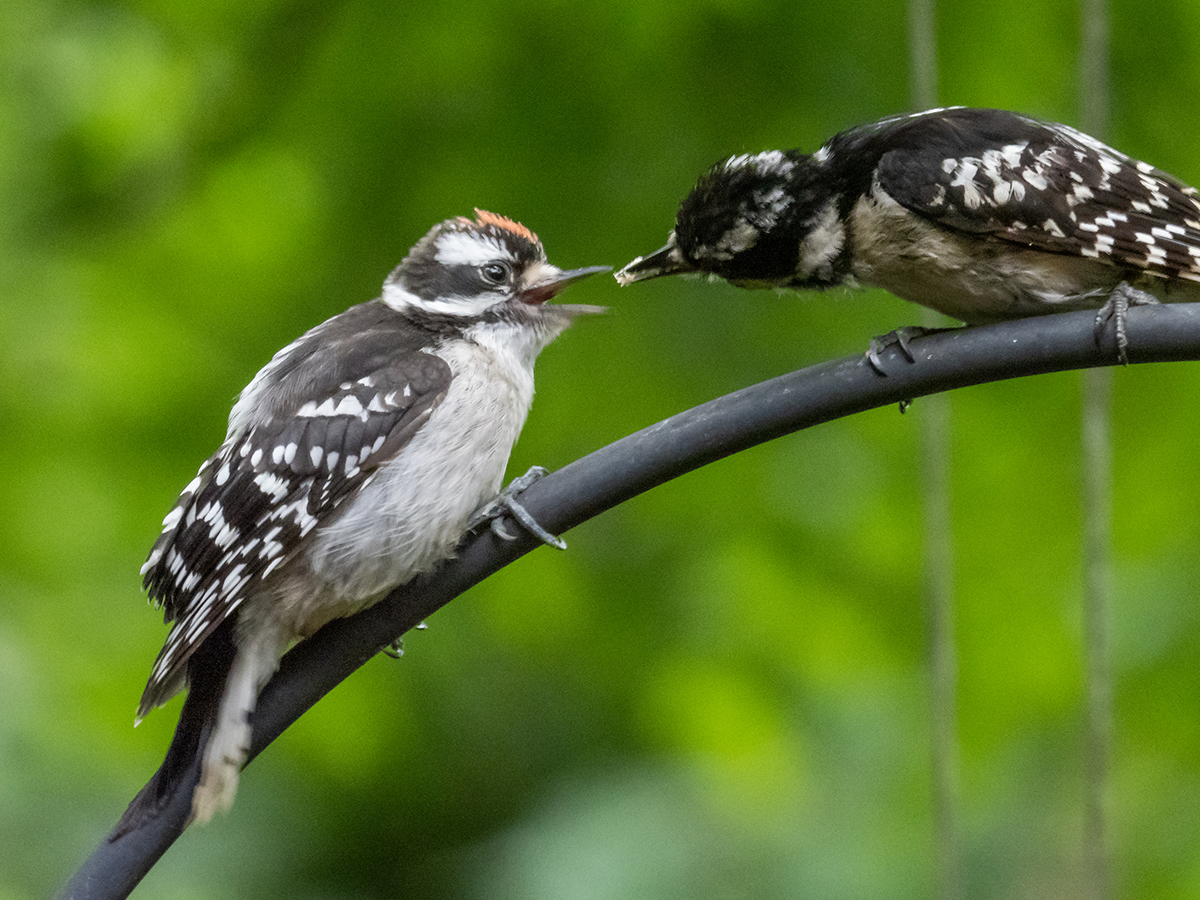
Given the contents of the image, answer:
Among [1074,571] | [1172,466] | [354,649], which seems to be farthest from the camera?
[1074,571]

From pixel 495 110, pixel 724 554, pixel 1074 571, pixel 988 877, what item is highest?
pixel 495 110

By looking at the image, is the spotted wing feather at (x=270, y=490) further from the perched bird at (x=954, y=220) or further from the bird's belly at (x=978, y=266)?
the bird's belly at (x=978, y=266)

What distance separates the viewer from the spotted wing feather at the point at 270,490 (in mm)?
2170

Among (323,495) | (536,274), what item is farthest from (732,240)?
(323,495)

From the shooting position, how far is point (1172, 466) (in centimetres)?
326

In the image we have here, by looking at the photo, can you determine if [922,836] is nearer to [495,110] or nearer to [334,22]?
[495,110]

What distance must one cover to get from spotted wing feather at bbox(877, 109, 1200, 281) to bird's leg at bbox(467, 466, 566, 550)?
837 millimetres

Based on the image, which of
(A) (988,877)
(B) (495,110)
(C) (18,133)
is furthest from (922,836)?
(C) (18,133)

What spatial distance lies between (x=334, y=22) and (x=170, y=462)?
4.10 ft

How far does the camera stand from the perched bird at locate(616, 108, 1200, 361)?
2182mm

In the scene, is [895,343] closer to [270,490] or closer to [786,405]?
[786,405]

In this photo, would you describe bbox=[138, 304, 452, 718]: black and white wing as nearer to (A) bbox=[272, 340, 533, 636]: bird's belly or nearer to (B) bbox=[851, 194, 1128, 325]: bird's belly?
(A) bbox=[272, 340, 533, 636]: bird's belly

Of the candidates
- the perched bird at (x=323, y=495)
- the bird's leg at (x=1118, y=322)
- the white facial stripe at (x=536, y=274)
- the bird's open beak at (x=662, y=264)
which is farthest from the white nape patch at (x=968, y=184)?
the white facial stripe at (x=536, y=274)

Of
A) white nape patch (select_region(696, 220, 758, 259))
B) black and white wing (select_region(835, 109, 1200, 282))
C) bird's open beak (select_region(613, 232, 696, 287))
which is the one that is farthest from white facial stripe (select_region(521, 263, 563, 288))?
black and white wing (select_region(835, 109, 1200, 282))
